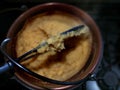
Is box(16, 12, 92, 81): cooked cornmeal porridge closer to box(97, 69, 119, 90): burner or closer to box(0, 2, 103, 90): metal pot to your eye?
box(0, 2, 103, 90): metal pot

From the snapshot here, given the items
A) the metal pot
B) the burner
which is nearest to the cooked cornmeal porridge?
the metal pot

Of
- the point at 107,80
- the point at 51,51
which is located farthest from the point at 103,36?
the point at 51,51

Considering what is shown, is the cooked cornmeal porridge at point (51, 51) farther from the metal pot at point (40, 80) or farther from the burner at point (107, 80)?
the burner at point (107, 80)

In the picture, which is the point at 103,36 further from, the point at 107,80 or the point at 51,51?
the point at 51,51

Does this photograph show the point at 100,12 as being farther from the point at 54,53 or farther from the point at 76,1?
the point at 54,53

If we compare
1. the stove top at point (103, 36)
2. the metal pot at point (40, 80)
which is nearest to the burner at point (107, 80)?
the stove top at point (103, 36)

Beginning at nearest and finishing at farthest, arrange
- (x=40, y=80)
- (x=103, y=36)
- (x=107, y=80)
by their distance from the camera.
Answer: (x=40, y=80) → (x=107, y=80) → (x=103, y=36)
